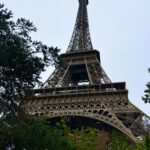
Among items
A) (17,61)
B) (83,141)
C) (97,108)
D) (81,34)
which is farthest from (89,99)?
(17,61)

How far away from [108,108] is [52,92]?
607cm

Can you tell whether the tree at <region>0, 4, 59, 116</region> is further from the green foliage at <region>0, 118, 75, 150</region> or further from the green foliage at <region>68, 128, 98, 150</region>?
the green foliage at <region>68, 128, 98, 150</region>

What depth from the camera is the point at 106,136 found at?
31.6 metres

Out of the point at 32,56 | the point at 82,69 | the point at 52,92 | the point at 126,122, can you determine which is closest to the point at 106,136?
the point at 126,122

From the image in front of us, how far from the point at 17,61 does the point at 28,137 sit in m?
2.53

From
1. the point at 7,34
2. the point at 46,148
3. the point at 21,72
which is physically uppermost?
the point at 7,34

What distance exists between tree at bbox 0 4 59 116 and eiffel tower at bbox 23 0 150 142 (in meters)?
11.3

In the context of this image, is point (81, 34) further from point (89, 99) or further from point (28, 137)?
point (28, 137)

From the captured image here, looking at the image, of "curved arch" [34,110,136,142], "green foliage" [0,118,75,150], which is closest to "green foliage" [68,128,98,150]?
"green foliage" [0,118,75,150]

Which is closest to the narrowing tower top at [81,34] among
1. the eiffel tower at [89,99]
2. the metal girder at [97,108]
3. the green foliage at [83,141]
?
the eiffel tower at [89,99]

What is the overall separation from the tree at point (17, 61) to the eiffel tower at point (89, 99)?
1133cm

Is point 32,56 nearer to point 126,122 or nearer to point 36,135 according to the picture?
point 36,135

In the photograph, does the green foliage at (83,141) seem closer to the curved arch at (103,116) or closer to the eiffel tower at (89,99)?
the eiffel tower at (89,99)

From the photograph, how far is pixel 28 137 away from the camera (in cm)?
1291
